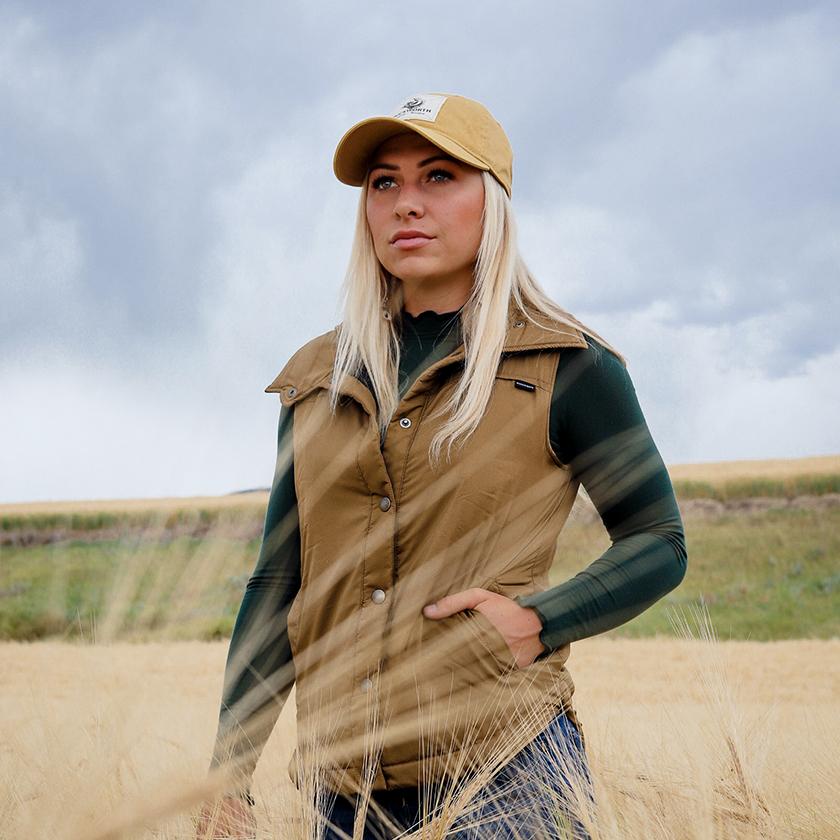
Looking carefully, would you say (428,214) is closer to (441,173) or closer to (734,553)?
(441,173)

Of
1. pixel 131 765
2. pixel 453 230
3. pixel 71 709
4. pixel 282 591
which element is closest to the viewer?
pixel 71 709

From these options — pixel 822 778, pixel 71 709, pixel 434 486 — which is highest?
pixel 434 486

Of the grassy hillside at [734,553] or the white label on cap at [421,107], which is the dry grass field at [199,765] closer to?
the white label on cap at [421,107]

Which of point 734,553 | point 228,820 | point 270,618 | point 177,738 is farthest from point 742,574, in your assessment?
point 228,820

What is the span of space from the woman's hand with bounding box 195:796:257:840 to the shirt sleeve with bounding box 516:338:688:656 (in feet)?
1.72

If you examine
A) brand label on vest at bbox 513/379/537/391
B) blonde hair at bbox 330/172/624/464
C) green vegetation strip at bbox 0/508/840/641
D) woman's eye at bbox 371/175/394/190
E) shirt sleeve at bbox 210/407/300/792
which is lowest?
green vegetation strip at bbox 0/508/840/641

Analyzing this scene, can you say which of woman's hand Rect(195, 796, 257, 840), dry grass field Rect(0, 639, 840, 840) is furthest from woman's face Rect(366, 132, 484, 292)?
woman's hand Rect(195, 796, 257, 840)

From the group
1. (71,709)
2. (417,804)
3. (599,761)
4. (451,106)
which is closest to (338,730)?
(417,804)

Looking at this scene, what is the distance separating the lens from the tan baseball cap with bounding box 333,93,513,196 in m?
1.59

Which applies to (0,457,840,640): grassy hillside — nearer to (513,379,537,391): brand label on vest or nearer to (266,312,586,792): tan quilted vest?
(266,312,586,792): tan quilted vest

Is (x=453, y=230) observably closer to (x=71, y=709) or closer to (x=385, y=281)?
(x=385, y=281)

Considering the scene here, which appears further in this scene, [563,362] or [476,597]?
[563,362]

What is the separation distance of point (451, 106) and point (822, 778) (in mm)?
1521

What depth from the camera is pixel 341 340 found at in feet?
5.78
